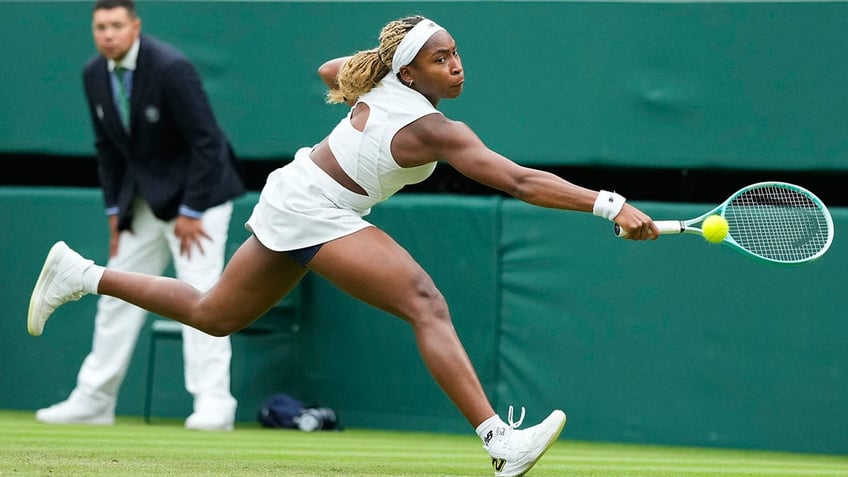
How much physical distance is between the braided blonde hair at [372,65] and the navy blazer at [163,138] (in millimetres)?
2558

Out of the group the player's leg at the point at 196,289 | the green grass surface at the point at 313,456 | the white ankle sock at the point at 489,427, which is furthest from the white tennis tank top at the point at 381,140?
the green grass surface at the point at 313,456

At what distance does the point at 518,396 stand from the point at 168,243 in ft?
7.31

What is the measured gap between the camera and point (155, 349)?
29.6 feet

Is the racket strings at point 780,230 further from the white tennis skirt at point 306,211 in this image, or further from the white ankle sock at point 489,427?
the white tennis skirt at point 306,211

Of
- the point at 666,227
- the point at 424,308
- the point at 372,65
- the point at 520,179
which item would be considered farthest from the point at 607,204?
the point at 372,65

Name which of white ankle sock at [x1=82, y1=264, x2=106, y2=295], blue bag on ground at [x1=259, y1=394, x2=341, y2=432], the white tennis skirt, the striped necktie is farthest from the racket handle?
the striped necktie

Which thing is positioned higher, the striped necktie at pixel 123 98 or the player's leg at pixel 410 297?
the striped necktie at pixel 123 98

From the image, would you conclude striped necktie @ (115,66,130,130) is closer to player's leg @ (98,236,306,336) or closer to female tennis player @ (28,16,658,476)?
player's leg @ (98,236,306,336)

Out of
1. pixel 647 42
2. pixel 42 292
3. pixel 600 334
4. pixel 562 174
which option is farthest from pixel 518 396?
pixel 42 292

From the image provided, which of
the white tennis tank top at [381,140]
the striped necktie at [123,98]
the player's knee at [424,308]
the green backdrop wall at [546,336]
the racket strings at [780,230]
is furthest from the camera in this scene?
the striped necktie at [123,98]

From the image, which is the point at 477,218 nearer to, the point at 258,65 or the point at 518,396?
the point at 518,396

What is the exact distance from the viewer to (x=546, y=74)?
28.0 feet

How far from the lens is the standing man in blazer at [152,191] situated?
8.10m

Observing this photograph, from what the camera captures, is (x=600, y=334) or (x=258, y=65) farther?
(x=258, y=65)
